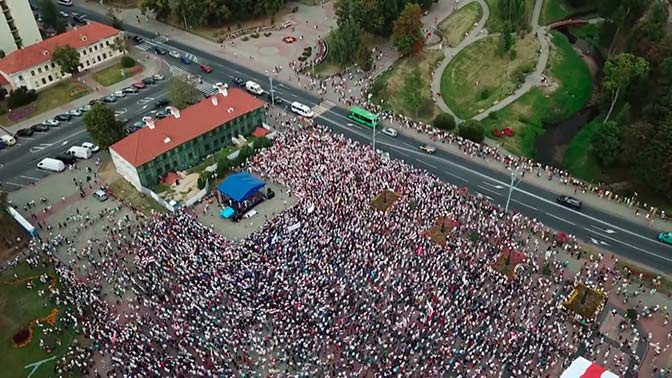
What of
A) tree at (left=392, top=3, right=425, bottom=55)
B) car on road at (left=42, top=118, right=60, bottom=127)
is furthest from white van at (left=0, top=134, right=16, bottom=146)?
tree at (left=392, top=3, right=425, bottom=55)

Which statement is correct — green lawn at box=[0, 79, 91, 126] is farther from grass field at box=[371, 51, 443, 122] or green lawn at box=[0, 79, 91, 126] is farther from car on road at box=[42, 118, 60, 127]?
grass field at box=[371, 51, 443, 122]

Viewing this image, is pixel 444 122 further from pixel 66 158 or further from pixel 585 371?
pixel 66 158

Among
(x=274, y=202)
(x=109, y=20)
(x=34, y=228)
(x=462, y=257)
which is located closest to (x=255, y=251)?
(x=274, y=202)

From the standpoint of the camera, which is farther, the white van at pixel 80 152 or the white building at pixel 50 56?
the white building at pixel 50 56

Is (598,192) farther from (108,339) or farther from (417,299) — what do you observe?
(108,339)

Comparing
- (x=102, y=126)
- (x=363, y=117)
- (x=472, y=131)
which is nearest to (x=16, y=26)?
(x=102, y=126)

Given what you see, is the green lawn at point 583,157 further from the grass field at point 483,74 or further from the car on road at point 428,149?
the car on road at point 428,149

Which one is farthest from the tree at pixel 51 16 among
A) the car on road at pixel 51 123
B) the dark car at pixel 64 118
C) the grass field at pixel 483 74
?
the grass field at pixel 483 74
